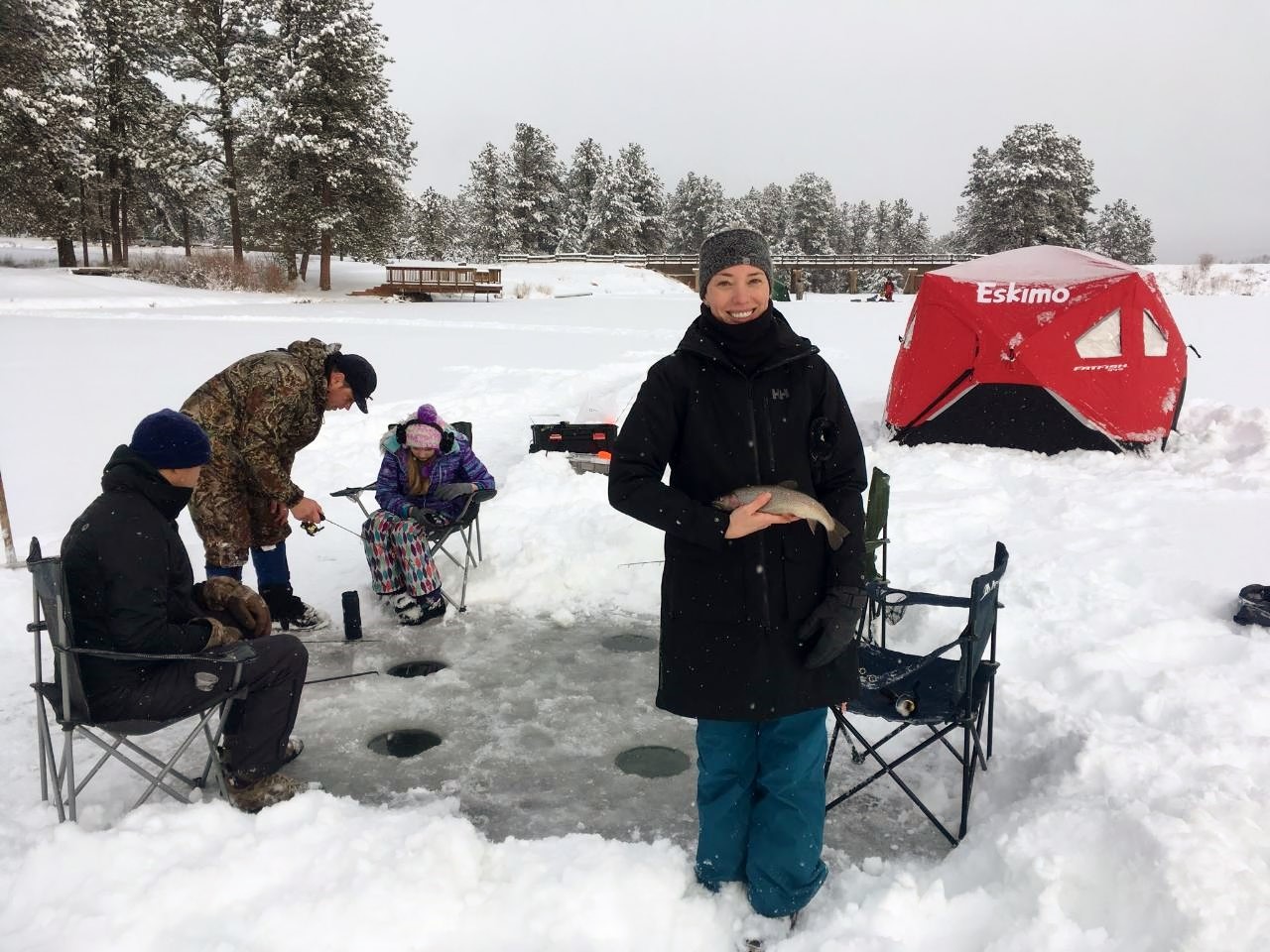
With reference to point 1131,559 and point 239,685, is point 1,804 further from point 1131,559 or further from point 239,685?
point 1131,559

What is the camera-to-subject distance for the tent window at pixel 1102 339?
7711mm

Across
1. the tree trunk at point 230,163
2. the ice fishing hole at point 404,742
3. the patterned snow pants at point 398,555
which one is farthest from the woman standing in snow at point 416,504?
the tree trunk at point 230,163

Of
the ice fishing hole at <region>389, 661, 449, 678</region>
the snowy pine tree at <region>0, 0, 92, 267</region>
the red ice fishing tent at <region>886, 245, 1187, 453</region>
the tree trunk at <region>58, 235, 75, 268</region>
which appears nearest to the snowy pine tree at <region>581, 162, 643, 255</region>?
the snowy pine tree at <region>0, 0, 92, 267</region>

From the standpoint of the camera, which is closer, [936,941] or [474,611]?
→ [936,941]

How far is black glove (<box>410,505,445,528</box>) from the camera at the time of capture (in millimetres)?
4750

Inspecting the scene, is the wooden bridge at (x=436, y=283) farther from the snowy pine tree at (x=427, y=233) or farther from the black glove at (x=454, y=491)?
the black glove at (x=454, y=491)

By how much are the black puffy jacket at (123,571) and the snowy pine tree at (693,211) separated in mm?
59876

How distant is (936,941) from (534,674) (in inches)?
92.1

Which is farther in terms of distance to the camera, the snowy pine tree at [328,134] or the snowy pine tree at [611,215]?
the snowy pine tree at [611,215]

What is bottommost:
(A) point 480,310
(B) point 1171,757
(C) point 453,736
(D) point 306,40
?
(C) point 453,736

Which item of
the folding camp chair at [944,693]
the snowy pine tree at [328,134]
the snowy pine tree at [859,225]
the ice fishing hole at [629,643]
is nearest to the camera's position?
the folding camp chair at [944,693]

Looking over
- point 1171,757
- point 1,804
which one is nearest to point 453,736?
point 1,804

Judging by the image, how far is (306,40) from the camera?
28.3 m

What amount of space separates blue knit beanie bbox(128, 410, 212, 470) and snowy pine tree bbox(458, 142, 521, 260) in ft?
157
